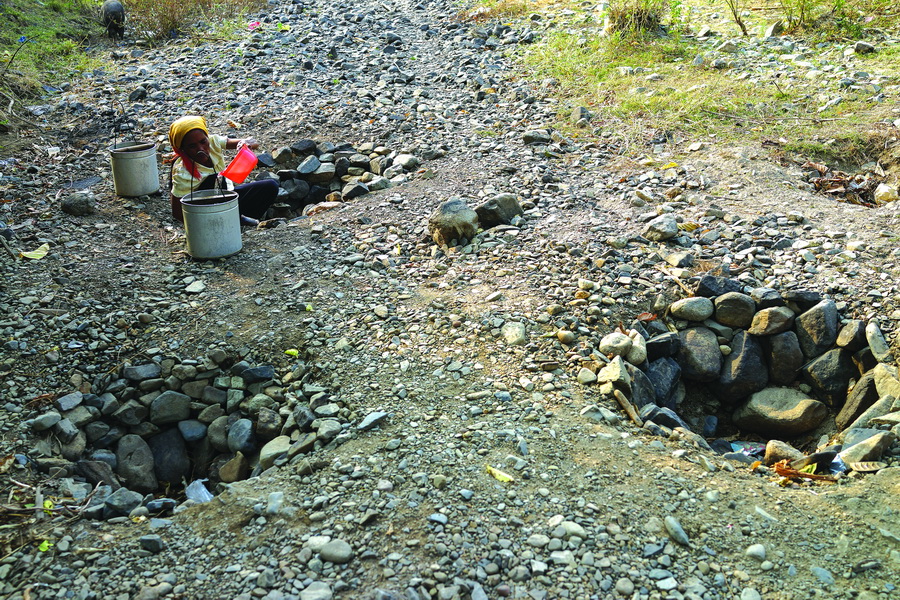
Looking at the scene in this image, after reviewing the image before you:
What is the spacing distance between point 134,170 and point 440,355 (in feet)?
10.4

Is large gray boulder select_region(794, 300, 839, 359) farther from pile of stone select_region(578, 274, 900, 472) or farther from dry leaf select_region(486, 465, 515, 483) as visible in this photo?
dry leaf select_region(486, 465, 515, 483)

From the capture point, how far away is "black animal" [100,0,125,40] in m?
8.89

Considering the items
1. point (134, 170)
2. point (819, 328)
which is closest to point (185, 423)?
point (134, 170)

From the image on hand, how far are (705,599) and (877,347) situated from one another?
1.90 metres

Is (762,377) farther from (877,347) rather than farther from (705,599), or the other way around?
(705,599)

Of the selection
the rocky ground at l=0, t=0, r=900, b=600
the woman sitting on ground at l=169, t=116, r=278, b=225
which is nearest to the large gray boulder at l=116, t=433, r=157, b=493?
the rocky ground at l=0, t=0, r=900, b=600

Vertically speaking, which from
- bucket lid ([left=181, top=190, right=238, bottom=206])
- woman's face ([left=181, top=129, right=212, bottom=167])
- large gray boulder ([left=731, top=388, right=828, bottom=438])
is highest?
woman's face ([left=181, top=129, right=212, bottom=167])

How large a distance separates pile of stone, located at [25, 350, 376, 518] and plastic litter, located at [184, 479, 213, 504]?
0.37 feet

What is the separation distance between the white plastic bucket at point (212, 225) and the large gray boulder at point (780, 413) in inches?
123

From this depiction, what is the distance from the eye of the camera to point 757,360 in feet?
11.5

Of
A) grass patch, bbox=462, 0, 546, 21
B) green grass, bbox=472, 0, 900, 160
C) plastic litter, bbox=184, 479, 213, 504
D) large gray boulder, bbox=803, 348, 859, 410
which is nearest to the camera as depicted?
plastic litter, bbox=184, 479, 213, 504

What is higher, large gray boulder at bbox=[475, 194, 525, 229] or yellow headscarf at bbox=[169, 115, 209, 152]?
yellow headscarf at bbox=[169, 115, 209, 152]

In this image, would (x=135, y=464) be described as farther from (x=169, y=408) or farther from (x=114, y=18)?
(x=114, y=18)

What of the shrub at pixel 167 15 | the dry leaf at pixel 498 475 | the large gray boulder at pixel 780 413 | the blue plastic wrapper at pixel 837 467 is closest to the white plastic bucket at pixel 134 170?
the dry leaf at pixel 498 475
